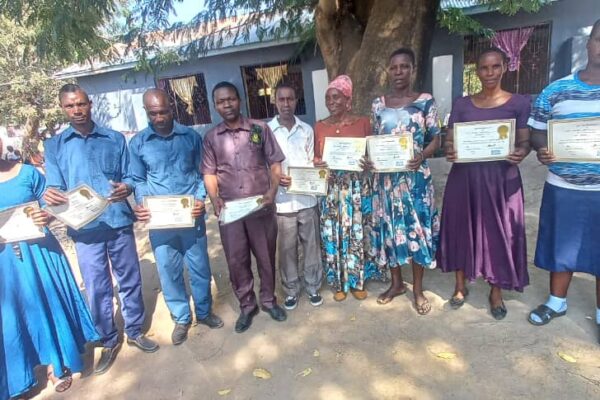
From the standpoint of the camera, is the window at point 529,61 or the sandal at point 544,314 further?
the window at point 529,61

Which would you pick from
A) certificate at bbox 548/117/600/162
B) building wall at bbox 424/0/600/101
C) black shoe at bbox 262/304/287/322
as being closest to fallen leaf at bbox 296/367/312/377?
black shoe at bbox 262/304/287/322

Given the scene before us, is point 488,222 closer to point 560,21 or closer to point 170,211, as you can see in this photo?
point 170,211

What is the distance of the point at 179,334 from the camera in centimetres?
324

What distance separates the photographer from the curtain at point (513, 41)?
9.00m

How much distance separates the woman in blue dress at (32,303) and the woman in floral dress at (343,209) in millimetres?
2016

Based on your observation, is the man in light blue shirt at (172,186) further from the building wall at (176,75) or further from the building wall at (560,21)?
the building wall at (560,21)

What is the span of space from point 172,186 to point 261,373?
1512 mm

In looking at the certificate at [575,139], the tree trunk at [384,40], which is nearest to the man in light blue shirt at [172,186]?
the tree trunk at [384,40]

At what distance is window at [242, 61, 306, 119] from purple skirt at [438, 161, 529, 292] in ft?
27.4

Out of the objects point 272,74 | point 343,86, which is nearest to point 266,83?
point 272,74

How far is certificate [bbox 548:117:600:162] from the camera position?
7.86 feet

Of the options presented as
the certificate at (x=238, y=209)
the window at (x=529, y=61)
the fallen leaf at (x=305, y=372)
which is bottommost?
the fallen leaf at (x=305, y=372)

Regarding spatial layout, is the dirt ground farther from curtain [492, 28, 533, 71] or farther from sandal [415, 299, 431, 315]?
curtain [492, 28, 533, 71]

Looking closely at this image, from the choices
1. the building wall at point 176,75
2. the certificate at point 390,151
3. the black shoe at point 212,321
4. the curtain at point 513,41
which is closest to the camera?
the certificate at point 390,151
